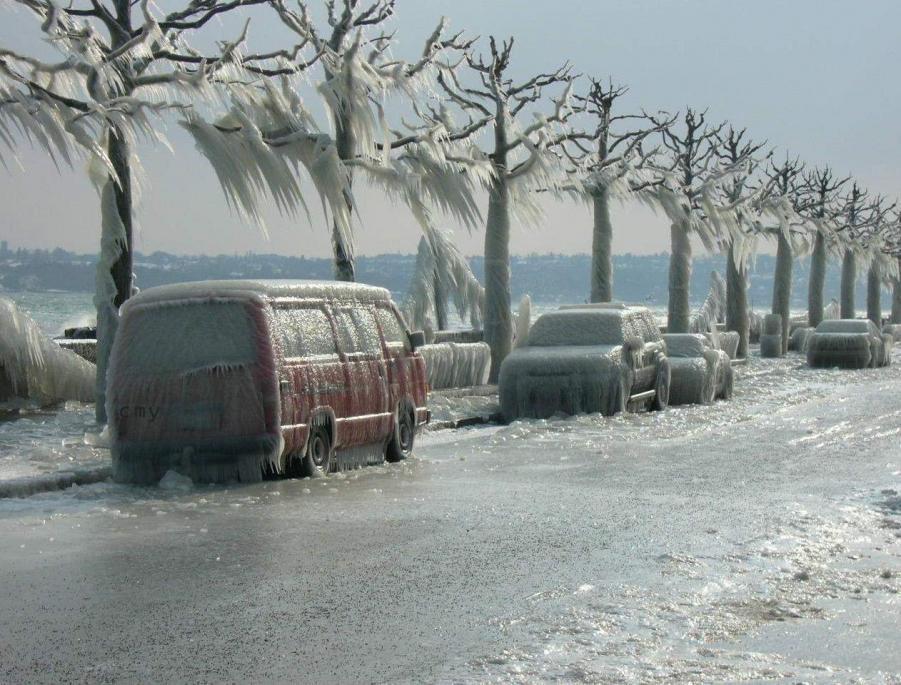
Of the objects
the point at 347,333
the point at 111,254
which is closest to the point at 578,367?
the point at 111,254

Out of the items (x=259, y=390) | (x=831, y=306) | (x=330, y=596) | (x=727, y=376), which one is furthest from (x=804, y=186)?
(x=330, y=596)

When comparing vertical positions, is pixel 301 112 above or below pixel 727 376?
above

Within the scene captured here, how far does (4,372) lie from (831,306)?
253 feet

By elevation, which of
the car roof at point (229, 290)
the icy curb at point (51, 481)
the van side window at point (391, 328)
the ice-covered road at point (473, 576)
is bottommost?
the icy curb at point (51, 481)

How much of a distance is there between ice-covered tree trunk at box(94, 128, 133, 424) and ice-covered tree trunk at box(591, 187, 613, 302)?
20891 mm

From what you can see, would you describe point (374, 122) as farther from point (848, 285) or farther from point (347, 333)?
point (848, 285)

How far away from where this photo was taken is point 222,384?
45.2ft

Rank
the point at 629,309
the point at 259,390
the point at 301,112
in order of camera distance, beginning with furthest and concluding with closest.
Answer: the point at 629,309
the point at 301,112
the point at 259,390

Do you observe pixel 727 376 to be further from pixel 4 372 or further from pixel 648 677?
pixel 648 677

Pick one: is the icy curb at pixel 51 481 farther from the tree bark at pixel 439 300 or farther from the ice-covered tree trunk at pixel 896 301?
the ice-covered tree trunk at pixel 896 301

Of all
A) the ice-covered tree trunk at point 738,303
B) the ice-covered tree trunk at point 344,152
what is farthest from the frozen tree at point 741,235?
the ice-covered tree trunk at point 344,152

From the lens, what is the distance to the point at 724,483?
552 inches

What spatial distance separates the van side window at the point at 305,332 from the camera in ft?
46.6

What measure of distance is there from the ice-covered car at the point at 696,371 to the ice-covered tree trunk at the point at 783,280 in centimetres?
3172
